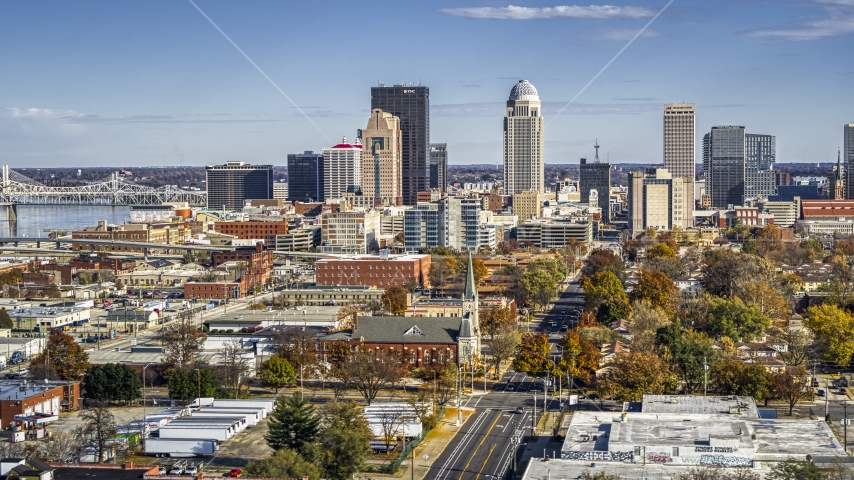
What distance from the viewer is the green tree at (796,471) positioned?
84.7 ft

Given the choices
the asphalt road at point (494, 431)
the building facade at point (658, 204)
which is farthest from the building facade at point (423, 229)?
the asphalt road at point (494, 431)

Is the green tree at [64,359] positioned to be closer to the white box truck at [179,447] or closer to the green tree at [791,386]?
the white box truck at [179,447]

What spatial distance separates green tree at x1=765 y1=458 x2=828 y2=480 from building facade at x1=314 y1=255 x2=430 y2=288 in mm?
49783

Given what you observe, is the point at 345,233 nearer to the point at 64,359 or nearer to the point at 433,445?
the point at 64,359

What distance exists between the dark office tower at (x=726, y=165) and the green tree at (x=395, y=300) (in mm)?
128443

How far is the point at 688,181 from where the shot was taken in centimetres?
13350

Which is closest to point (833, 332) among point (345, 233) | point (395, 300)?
point (395, 300)

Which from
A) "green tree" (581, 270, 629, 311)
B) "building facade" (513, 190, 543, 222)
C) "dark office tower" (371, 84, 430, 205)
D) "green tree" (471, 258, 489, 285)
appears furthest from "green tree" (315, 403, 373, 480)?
"dark office tower" (371, 84, 430, 205)

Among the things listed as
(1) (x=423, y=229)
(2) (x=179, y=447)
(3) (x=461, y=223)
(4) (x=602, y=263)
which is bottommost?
(2) (x=179, y=447)

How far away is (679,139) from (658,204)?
44312 millimetres

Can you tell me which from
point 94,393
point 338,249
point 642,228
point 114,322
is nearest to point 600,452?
point 94,393

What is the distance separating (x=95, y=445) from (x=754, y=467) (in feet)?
56.5

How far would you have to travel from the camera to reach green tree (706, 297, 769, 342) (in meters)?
52.2

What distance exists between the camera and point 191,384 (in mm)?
40250
